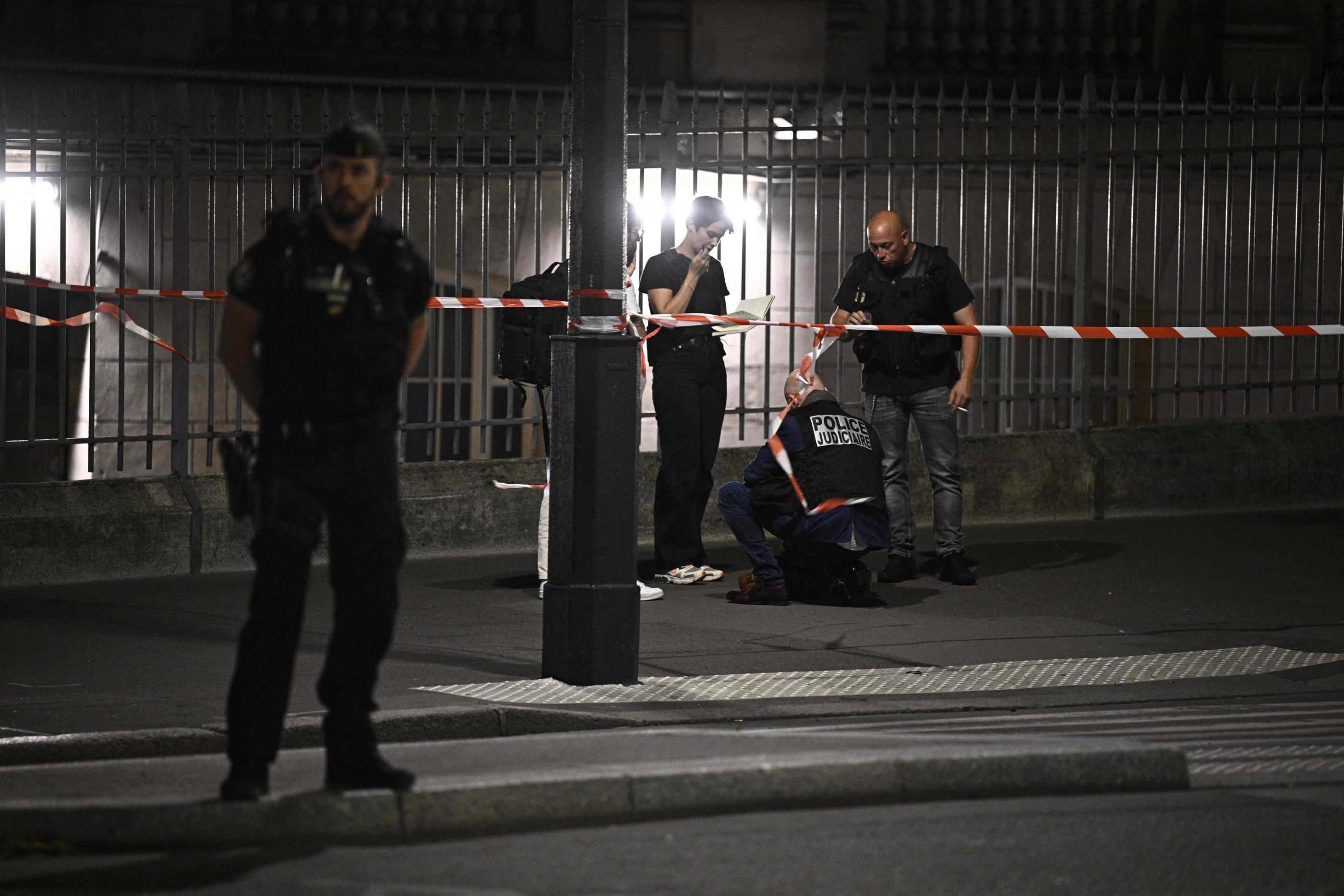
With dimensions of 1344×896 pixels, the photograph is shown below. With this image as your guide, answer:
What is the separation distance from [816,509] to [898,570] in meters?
1.11

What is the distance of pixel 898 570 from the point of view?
379 inches

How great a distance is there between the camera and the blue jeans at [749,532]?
8.90 m

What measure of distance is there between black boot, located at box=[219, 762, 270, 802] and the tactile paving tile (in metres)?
1.79

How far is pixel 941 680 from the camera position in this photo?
7.12 metres

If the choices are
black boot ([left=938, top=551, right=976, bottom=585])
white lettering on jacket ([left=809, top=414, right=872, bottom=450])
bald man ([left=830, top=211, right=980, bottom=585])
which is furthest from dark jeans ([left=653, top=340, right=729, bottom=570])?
black boot ([left=938, top=551, right=976, bottom=585])

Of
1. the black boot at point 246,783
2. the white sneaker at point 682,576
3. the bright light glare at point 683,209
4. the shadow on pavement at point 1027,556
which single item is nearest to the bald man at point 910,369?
the shadow on pavement at point 1027,556

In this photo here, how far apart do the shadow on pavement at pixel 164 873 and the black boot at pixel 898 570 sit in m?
5.17

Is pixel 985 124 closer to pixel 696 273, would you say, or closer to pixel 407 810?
pixel 696 273

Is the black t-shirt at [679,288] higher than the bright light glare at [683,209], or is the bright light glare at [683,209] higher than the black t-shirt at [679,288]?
the bright light glare at [683,209]

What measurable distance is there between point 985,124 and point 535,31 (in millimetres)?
5727

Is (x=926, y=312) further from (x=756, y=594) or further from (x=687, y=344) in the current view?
(x=756, y=594)

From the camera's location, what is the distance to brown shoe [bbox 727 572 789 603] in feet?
29.4

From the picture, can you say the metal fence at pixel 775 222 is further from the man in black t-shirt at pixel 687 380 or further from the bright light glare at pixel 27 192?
the man in black t-shirt at pixel 687 380

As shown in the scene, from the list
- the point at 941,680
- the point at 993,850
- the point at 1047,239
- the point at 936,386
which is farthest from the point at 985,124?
the point at 993,850
